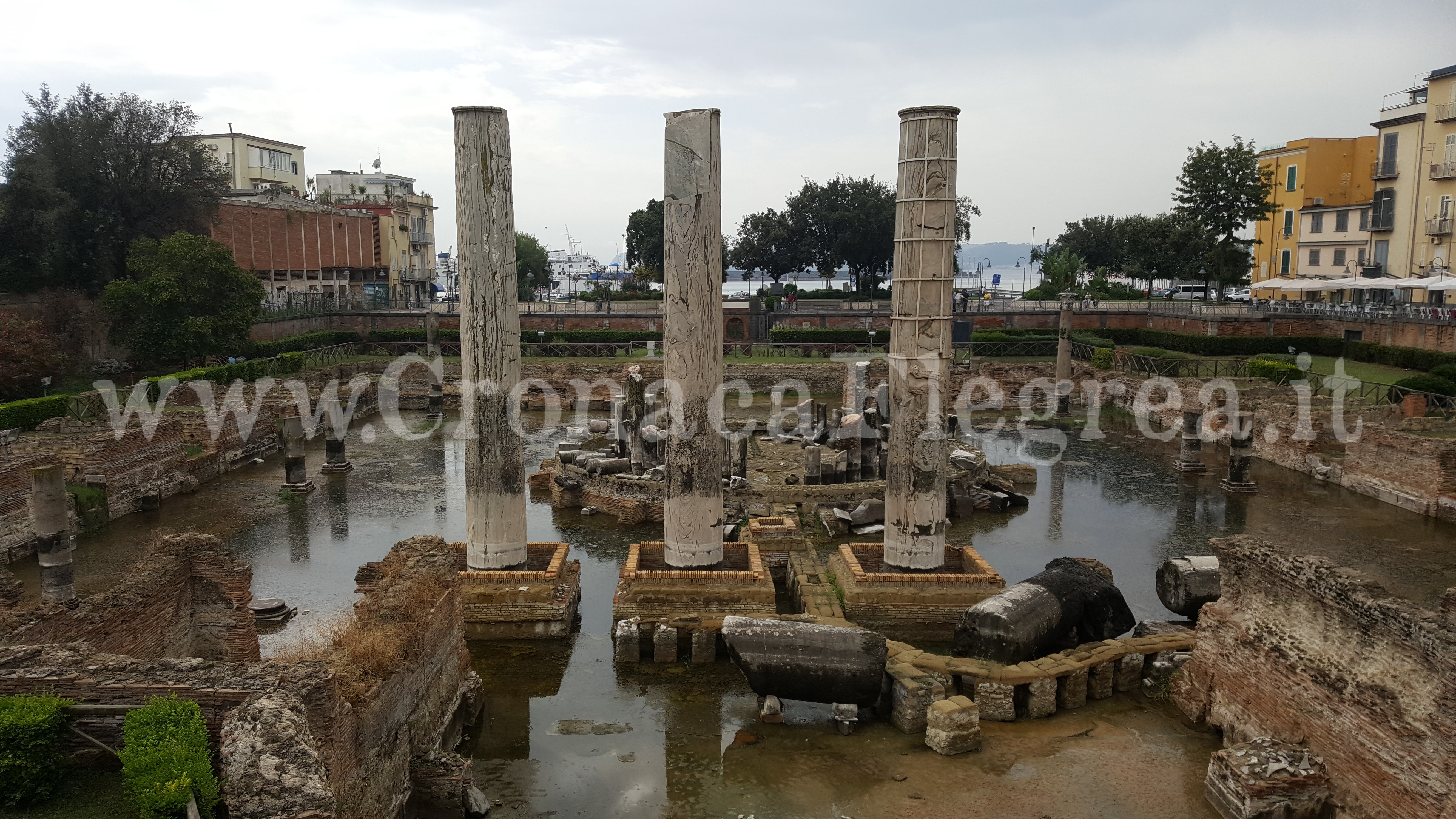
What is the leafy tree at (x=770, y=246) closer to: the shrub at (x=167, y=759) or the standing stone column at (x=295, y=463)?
the standing stone column at (x=295, y=463)

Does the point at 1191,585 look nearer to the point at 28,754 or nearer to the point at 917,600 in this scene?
the point at 917,600

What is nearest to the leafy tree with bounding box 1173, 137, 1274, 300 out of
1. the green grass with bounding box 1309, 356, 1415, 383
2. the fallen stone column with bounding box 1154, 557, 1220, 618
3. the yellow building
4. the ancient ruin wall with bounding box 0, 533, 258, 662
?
the yellow building

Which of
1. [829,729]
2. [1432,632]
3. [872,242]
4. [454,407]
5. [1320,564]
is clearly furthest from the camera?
[872,242]

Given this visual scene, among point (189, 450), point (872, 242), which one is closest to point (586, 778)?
point (189, 450)

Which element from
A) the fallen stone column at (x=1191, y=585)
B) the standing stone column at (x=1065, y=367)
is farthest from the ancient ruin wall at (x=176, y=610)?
the standing stone column at (x=1065, y=367)

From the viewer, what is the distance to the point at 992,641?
35.1 ft

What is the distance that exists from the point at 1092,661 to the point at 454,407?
83.1 ft

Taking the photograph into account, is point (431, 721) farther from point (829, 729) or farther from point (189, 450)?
point (189, 450)

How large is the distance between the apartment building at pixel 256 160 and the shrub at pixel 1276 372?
47559 mm

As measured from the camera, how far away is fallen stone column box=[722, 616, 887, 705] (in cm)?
970

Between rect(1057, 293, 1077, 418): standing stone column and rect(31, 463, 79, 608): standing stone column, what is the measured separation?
86.2 feet

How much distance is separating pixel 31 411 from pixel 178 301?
27.9 feet

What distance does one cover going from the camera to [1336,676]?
26.8 feet

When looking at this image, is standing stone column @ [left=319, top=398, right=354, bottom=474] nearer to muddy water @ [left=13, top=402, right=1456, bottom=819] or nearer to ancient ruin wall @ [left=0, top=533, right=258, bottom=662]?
muddy water @ [left=13, top=402, right=1456, bottom=819]
